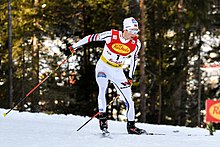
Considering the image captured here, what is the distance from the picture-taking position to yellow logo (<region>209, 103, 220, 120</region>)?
1224 cm

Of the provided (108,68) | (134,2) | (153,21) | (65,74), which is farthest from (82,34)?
(108,68)

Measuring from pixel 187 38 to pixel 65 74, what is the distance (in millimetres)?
9658

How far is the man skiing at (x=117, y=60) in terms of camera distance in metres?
6.27

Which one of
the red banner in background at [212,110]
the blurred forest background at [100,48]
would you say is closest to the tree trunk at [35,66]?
the blurred forest background at [100,48]

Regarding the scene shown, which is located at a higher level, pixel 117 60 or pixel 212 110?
pixel 117 60

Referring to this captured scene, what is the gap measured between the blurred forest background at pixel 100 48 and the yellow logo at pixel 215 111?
594 cm

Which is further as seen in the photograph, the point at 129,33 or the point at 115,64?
the point at 115,64

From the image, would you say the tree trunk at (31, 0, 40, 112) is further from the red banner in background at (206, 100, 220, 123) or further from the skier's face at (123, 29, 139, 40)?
the skier's face at (123, 29, 139, 40)

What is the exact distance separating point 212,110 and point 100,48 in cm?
1431

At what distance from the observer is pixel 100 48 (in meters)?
25.9

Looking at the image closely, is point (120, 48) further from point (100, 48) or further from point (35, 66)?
point (100, 48)

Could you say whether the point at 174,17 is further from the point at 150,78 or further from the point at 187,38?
the point at 150,78

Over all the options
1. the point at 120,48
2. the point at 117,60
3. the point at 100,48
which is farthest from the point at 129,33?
the point at 100,48

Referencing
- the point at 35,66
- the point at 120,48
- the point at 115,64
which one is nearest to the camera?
the point at 120,48
